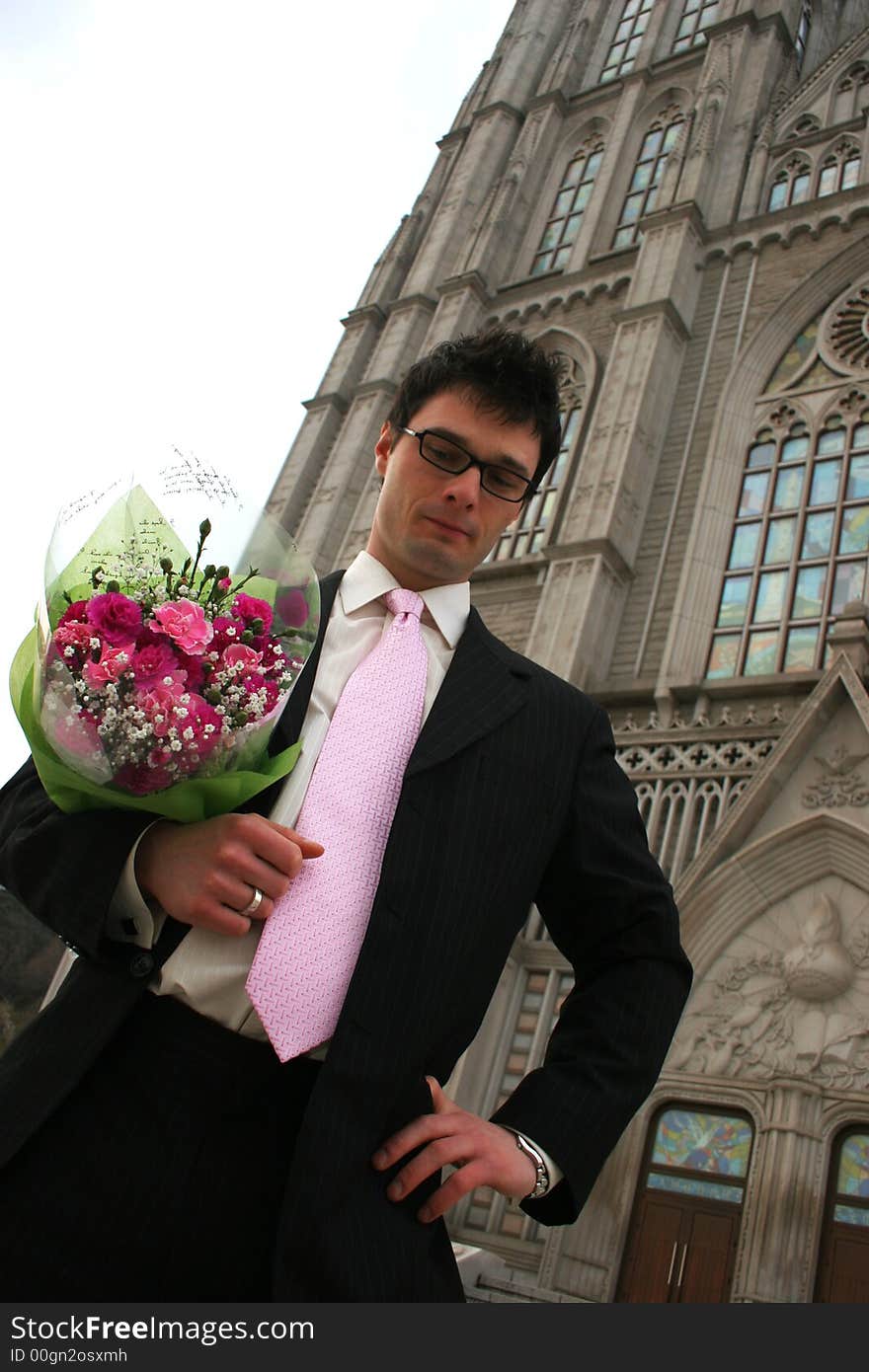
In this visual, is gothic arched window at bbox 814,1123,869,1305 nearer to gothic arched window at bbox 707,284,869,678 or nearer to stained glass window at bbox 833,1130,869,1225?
stained glass window at bbox 833,1130,869,1225

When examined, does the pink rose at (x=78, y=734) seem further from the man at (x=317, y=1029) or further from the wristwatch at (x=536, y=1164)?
the wristwatch at (x=536, y=1164)

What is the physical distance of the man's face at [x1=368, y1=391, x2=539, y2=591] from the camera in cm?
187

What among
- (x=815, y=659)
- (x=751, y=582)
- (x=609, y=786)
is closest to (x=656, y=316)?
(x=751, y=582)

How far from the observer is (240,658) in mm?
1437

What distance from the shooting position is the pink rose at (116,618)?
1.40 meters

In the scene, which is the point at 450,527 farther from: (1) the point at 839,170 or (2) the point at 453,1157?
(1) the point at 839,170

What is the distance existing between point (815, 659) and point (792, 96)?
11.5m

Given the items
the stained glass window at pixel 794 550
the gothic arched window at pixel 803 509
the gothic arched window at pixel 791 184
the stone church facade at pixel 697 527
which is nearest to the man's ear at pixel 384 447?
the stone church facade at pixel 697 527

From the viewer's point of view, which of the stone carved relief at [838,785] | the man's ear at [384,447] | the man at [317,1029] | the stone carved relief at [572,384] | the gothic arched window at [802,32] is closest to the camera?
the man at [317,1029]

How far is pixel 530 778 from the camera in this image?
1684 millimetres

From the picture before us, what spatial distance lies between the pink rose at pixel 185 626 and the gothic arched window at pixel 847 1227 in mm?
7033

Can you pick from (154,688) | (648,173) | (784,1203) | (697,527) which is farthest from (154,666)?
(648,173)

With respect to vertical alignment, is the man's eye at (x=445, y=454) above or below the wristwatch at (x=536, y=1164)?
above

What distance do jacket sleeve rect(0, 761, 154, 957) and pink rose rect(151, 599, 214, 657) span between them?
26cm
